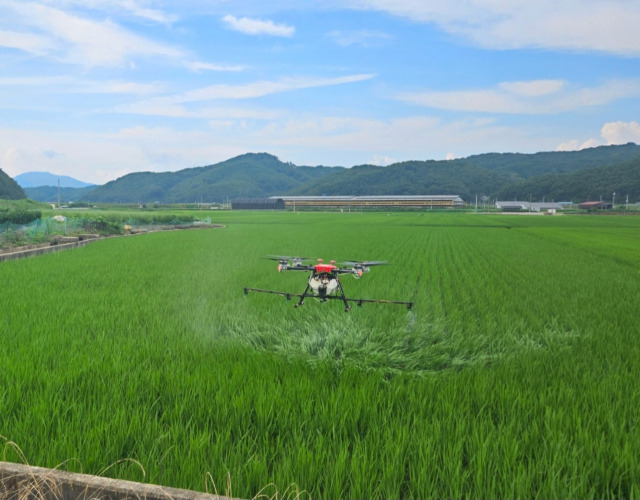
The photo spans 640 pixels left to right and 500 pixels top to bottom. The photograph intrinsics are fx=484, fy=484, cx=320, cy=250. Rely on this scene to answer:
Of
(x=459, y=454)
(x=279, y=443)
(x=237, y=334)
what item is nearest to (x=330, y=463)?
(x=279, y=443)

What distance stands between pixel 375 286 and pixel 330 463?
21.8 feet

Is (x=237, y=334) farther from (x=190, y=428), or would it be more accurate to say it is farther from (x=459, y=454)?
(x=459, y=454)

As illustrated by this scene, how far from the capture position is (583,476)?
2.88 meters

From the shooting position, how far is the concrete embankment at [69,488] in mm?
2506

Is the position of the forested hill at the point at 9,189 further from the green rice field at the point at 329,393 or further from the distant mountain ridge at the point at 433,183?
the green rice field at the point at 329,393

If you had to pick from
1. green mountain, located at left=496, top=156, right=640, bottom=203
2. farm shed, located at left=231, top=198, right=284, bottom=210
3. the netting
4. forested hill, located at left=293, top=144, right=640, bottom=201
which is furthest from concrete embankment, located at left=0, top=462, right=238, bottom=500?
forested hill, located at left=293, top=144, right=640, bottom=201

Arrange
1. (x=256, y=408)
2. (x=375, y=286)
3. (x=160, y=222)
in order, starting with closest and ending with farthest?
(x=256, y=408), (x=375, y=286), (x=160, y=222)

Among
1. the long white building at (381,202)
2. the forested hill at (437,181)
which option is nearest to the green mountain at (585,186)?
the forested hill at (437,181)

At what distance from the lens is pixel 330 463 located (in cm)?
295

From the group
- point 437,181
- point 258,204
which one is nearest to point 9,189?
point 258,204

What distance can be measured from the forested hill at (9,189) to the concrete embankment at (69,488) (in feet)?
332

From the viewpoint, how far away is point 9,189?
3642 inches

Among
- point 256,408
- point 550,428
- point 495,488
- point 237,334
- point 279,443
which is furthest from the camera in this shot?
point 237,334

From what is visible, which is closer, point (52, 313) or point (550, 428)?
point (550, 428)
